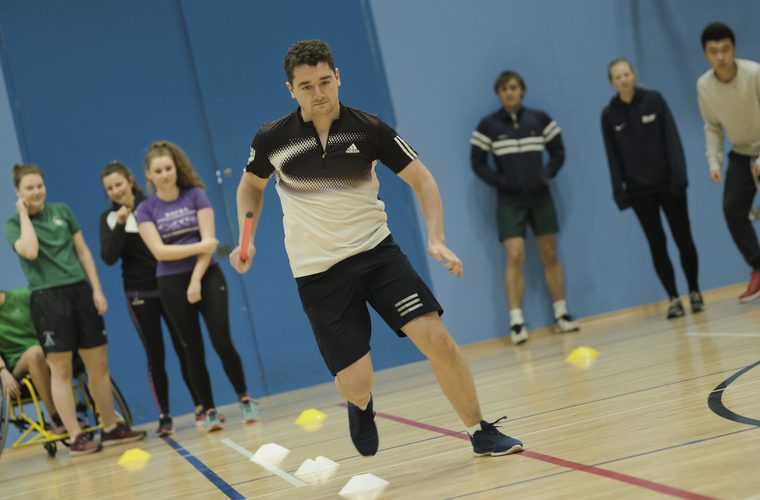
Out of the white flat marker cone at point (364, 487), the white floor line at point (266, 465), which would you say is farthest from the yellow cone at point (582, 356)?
the white flat marker cone at point (364, 487)

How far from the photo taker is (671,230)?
23.3 feet

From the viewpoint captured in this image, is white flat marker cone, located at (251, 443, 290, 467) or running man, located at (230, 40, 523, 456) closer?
running man, located at (230, 40, 523, 456)

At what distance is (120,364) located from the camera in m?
7.84

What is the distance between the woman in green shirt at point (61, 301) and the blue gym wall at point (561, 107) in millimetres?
3056

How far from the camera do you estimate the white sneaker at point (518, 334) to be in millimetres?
7786

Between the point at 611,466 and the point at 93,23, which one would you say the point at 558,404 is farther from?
the point at 93,23

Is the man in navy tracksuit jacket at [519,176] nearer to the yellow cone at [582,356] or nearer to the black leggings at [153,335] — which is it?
the yellow cone at [582,356]

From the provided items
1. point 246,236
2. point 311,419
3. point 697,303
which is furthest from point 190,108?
point 246,236

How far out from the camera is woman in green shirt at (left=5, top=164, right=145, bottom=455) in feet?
19.5

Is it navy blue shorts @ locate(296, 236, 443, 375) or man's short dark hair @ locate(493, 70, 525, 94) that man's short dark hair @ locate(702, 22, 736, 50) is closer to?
man's short dark hair @ locate(493, 70, 525, 94)

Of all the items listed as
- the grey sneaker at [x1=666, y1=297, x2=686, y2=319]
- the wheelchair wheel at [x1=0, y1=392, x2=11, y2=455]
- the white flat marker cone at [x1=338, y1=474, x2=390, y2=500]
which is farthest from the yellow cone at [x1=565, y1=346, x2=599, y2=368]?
the wheelchair wheel at [x1=0, y1=392, x2=11, y2=455]

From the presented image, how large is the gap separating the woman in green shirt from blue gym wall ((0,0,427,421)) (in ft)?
5.39

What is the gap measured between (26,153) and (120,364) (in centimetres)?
186

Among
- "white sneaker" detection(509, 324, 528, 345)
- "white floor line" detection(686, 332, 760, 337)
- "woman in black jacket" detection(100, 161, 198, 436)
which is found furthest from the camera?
"white sneaker" detection(509, 324, 528, 345)
